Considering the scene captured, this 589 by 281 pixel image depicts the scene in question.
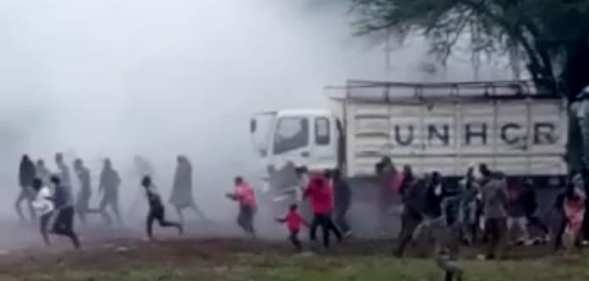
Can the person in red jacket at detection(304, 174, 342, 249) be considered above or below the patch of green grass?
above

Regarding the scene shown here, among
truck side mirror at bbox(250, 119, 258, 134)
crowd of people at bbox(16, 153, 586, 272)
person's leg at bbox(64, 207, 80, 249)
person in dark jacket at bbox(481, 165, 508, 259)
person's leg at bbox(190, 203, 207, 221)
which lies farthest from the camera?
truck side mirror at bbox(250, 119, 258, 134)

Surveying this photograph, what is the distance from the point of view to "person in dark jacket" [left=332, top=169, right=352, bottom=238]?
35656mm

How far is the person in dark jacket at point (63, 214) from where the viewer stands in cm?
3188

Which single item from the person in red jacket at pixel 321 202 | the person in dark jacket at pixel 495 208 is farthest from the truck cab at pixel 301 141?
the person in dark jacket at pixel 495 208

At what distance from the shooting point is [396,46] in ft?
140

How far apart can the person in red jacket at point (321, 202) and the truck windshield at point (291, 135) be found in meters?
7.67

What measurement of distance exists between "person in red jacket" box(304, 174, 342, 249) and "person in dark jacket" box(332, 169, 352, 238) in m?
2.65

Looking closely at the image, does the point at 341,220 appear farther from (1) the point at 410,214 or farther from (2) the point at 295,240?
(1) the point at 410,214

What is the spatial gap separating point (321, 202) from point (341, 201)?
3432mm

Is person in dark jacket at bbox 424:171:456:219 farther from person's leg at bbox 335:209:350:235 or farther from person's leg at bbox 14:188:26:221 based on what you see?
person's leg at bbox 14:188:26:221

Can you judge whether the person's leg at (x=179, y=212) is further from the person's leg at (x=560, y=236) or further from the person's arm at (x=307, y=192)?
the person's leg at (x=560, y=236)

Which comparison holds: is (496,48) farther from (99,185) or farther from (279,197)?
(99,185)

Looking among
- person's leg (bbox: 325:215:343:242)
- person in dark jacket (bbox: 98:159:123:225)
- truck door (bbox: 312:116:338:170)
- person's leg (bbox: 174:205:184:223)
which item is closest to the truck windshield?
truck door (bbox: 312:116:338:170)

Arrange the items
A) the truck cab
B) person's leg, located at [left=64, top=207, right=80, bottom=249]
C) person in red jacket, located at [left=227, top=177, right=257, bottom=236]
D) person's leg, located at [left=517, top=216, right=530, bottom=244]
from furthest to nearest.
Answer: the truck cab < person in red jacket, located at [left=227, top=177, right=257, bottom=236] < person's leg, located at [left=517, top=216, right=530, bottom=244] < person's leg, located at [left=64, top=207, right=80, bottom=249]
